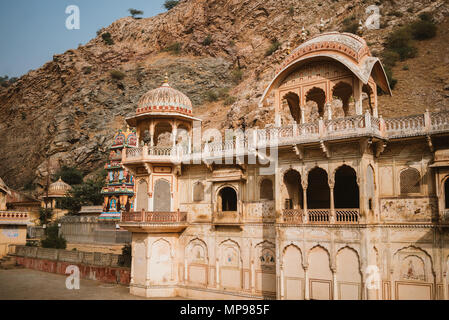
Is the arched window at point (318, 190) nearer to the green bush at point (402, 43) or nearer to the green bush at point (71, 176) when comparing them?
the green bush at point (402, 43)

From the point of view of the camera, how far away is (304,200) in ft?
48.4

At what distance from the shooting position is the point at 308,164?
15.1 m

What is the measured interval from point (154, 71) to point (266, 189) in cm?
5219

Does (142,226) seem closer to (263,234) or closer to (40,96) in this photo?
(263,234)

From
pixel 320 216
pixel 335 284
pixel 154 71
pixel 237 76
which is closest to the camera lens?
pixel 335 284

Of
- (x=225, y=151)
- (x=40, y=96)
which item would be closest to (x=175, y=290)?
(x=225, y=151)

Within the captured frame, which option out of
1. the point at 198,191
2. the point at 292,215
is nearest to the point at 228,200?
the point at 198,191

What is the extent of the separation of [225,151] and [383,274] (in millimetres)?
7970

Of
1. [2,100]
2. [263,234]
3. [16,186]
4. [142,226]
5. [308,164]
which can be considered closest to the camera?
[308,164]

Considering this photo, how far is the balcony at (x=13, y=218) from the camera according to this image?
101ft

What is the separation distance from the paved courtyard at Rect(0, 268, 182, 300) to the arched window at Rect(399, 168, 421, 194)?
1233 centimetres

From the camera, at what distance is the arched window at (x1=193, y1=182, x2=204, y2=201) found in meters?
19.0

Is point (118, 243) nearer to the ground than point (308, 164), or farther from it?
nearer to the ground

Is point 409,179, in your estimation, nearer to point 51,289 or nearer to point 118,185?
point 51,289
